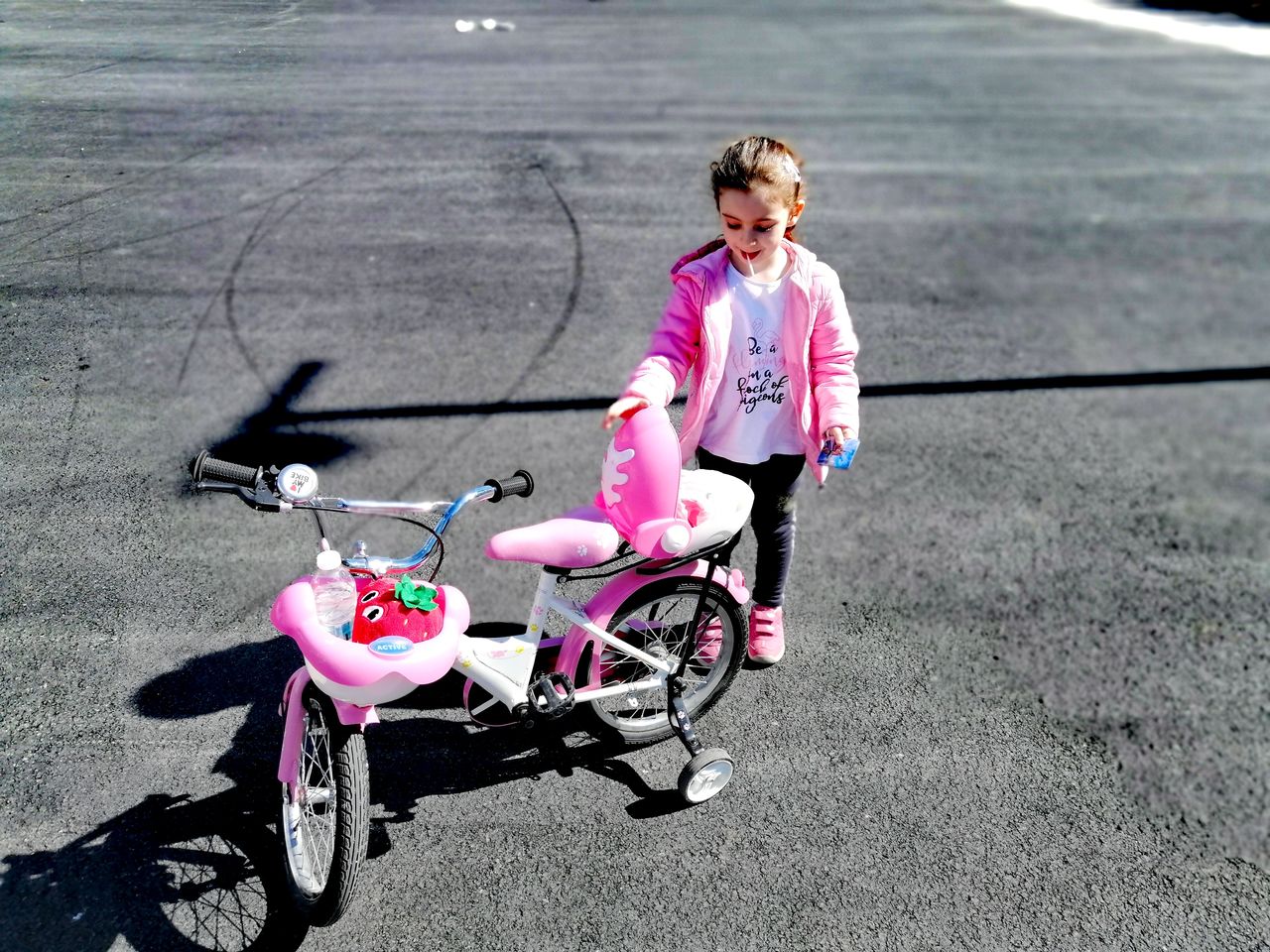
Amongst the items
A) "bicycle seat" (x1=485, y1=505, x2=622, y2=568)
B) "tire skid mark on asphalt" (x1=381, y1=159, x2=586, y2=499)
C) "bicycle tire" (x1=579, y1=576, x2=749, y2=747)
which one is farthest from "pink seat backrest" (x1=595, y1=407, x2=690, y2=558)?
"tire skid mark on asphalt" (x1=381, y1=159, x2=586, y2=499)

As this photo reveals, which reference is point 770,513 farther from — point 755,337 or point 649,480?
point 649,480

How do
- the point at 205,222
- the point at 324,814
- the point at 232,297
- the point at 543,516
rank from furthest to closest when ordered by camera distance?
the point at 205,222, the point at 232,297, the point at 543,516, the point at 324,814

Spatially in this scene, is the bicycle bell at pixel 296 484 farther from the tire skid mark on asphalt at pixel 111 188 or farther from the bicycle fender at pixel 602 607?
the tire skid mark on asphalt at pixel 111 188

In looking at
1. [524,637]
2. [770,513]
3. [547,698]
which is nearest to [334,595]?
[524,637]

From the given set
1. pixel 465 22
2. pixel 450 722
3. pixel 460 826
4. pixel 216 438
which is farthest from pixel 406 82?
pixel 460 826

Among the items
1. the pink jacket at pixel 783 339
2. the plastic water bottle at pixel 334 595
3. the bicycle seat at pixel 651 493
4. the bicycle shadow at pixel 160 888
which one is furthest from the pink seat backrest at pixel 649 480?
the bicycle shadow at pixel 160 888

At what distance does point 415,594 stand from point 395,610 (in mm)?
67

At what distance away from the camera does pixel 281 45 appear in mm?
4125

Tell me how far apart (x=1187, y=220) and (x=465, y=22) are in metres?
5.71

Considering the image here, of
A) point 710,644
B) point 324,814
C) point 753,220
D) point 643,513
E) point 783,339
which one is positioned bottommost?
point 324,814

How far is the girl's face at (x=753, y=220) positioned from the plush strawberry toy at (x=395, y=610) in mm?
1277

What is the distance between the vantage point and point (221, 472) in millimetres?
2219

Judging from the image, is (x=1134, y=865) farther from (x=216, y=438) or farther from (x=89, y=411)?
(x=89, y=411)

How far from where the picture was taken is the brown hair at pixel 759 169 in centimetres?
251
